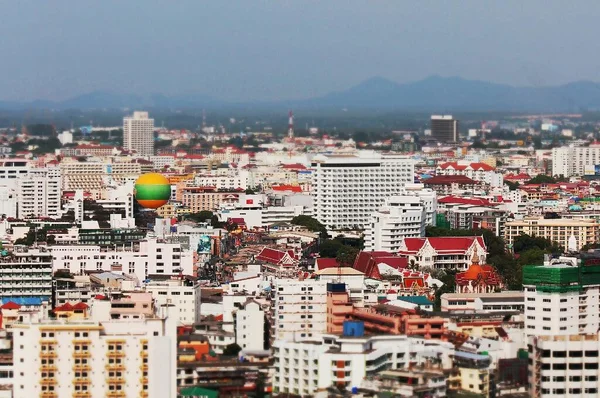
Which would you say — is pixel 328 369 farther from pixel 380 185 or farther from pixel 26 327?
pixel 380 185

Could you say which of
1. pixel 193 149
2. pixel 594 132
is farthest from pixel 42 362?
pixel 594 132

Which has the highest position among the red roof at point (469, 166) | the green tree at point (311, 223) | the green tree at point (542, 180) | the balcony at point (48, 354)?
the balcony at point (48, 354)

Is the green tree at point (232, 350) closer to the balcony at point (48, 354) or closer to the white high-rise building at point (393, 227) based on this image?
the balcony at point (48, 354)

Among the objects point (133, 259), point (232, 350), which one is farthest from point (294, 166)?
point (232, 350)

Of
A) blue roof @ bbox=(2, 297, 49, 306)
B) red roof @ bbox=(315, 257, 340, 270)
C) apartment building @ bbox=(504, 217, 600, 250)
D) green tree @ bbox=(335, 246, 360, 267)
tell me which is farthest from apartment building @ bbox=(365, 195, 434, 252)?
blue roof @ bbox=(2, 297, 49, 306)

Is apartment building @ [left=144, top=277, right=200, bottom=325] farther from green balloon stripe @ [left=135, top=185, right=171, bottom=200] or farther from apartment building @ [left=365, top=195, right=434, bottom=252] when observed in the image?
green balloon stripe @ [left=135, top=185, right=171, bottom=200]

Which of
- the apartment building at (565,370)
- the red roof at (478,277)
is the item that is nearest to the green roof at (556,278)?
the apartment building at (565,370)
